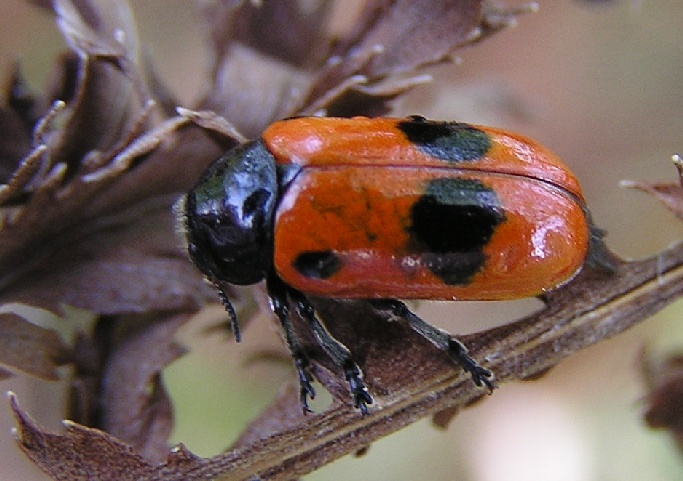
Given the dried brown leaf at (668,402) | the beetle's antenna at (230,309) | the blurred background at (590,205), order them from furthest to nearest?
the blurred background at (590,205)
the dried brown leaf at (668,402)
the beetle's antenna at (230,309)

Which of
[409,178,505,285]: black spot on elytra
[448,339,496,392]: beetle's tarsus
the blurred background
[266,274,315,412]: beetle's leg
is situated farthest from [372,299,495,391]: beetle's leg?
the blurred background

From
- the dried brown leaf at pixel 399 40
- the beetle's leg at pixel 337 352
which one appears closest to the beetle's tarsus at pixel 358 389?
the beetle's leg at pixel 337 352

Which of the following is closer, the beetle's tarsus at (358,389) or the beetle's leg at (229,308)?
the beetle's tarsus at (358,389)

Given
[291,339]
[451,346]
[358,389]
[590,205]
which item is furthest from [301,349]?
[590,205]

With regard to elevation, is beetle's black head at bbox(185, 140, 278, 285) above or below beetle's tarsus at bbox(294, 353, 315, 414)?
above

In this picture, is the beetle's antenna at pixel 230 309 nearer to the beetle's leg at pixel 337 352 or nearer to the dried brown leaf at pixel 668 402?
the beetle's leg at pixel 337 352

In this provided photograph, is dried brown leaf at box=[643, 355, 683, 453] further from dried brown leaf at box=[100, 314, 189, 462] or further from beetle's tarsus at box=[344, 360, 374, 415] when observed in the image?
dried brown leaf at box=[100, 314, 189, 462]

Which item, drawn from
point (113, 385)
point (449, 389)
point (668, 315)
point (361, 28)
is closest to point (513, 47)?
point (668, 315)

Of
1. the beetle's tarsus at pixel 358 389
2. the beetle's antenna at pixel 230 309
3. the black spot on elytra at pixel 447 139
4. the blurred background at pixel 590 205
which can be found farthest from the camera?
the blurred background at pixel 590 205
